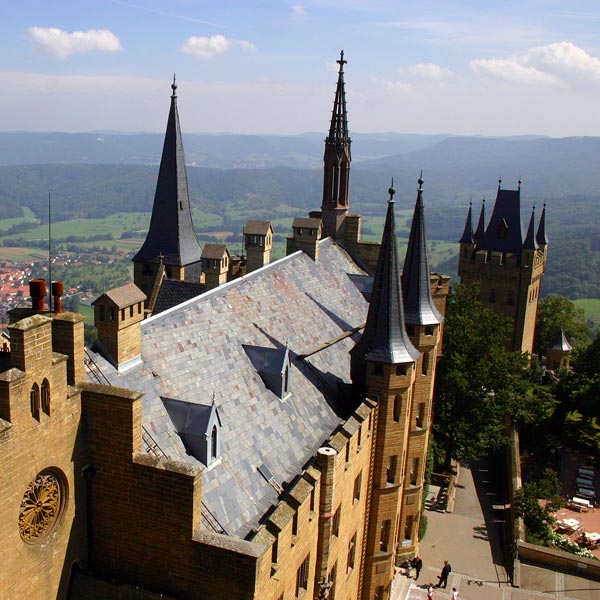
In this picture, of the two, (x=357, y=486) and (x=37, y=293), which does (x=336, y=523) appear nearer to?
(x=357, y=486)

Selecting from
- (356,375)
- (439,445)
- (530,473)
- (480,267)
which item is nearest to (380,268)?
(356,375)

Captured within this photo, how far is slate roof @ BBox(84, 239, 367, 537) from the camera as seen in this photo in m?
18.4

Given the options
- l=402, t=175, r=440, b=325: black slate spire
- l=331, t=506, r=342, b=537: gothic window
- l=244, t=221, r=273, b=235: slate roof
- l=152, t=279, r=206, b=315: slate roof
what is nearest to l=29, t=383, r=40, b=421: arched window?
l=331, t=506, r=342, b=537: gothic window

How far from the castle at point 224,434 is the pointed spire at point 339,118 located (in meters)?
8.13

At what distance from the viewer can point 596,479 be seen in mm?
50531

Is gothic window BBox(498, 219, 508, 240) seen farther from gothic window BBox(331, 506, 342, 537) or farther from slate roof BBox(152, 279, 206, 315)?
gothic window BBox(331, 506, 342, 537)

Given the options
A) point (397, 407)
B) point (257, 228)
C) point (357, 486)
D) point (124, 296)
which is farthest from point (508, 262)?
point (124, 296)

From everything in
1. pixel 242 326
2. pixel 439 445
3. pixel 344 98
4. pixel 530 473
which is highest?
pixel 344 98

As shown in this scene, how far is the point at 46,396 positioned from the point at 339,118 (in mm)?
29682

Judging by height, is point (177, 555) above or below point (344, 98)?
below

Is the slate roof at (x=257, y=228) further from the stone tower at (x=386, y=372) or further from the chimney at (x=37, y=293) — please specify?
the chimney at (x=37, y=293)

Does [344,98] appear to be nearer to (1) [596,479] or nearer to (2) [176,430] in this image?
(2) [176,430]

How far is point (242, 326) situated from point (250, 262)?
28.4 feet

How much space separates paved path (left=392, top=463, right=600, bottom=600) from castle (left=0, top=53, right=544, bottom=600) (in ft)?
7.96
